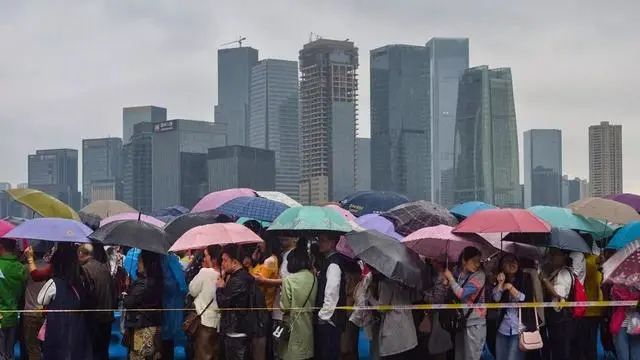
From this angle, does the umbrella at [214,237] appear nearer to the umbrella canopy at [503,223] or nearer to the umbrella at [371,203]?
the umbrella canopy at [503,223]

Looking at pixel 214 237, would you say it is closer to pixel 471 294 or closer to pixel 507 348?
pixel 471 294

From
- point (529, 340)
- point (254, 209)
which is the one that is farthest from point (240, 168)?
point (529, 340)

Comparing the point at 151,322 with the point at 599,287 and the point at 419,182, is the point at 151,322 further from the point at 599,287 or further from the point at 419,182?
the point at 419,182

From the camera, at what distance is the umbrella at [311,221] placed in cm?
801

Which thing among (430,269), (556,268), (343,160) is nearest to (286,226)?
(430,269)

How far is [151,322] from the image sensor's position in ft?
25.1

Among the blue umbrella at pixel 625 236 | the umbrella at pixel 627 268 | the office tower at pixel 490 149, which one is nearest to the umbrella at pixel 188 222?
the blue umbrella at pixel 625 236

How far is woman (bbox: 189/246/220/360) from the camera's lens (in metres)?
7.62

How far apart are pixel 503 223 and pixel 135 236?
3.78m

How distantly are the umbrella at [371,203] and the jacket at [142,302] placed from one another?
6977 mm

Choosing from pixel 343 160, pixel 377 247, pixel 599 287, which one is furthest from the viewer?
pixel 343 160

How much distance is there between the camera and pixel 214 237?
7.57 metres

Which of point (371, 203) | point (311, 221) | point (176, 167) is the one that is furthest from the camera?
point (176, 167)

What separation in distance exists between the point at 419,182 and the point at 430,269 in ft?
602
